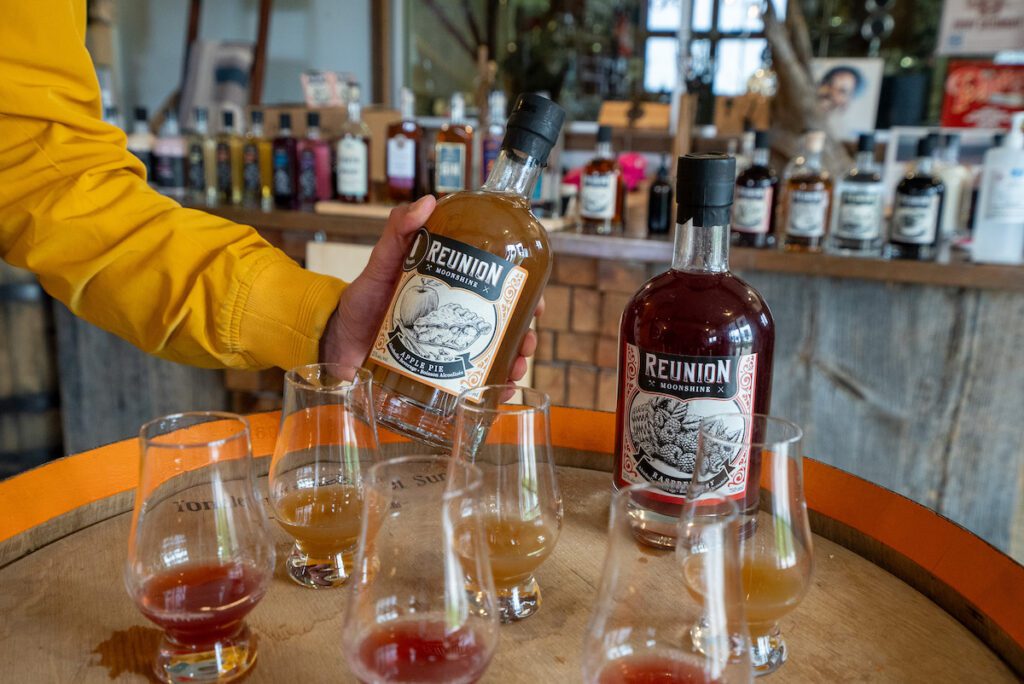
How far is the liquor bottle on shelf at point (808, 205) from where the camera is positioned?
5.97ft

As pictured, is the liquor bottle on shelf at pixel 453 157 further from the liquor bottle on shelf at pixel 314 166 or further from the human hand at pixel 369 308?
the human hand at pixel 369 308

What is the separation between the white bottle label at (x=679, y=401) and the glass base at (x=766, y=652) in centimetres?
12

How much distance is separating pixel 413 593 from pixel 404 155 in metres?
1.86

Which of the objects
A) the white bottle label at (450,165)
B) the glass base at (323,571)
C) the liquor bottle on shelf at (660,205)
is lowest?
the glass base at (323,571)

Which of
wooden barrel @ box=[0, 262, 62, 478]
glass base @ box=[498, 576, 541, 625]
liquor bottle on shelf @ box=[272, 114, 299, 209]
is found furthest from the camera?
liquor bottle on shelf @ box=[272, 114, 299, 209]

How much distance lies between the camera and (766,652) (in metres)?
0.63

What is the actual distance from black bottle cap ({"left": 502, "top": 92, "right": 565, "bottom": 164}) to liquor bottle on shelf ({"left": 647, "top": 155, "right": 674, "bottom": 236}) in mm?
1293

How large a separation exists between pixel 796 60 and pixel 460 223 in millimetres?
1814

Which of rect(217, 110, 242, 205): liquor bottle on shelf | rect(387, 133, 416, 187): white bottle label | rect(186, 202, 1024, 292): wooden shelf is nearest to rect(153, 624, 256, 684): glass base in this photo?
rect(186, 202, 1024, 292): wooden shelf

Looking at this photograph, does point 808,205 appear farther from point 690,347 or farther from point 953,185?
point 690,347

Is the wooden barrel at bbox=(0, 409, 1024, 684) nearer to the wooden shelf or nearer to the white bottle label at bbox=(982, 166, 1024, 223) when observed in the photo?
the wooden shelf

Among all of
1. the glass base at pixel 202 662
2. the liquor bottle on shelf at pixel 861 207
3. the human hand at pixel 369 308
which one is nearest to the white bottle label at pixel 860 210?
the liquor bottle on shelf at pixel 861 207

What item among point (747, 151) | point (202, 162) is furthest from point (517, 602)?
point (202, 162)

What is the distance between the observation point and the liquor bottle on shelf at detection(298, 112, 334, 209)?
2.37 m
